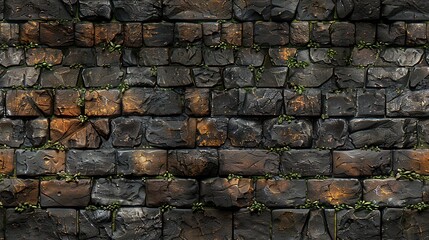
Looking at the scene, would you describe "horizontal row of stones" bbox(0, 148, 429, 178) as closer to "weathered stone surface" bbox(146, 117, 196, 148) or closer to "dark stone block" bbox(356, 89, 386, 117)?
"weathered stone surface" bbox(146, 117, 196, 148)

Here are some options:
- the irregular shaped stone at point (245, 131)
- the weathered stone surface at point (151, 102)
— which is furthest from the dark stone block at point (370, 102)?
the weathered stone surface at point (151, 102)

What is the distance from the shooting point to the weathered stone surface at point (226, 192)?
3.32 m

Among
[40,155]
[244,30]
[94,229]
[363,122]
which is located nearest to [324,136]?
[363,122]

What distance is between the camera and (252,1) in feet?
11.0

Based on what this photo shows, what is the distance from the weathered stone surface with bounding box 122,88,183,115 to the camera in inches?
131

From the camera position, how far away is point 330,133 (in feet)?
11.0

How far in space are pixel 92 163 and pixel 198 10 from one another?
1.03m

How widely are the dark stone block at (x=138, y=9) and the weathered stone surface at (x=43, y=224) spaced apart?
3.67 ft

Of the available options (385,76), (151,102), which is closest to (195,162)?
(151,102)

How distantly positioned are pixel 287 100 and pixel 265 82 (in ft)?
0.52

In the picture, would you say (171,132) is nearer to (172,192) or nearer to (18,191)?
(172,192)

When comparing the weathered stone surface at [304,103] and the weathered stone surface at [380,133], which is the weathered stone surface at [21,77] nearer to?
the weathered stone surface at [304,103]

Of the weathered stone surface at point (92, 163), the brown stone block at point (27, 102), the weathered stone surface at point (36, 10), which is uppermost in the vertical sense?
the weathered stone surface at point (36, 10)

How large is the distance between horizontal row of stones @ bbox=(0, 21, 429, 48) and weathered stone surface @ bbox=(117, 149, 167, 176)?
59 centimetres
